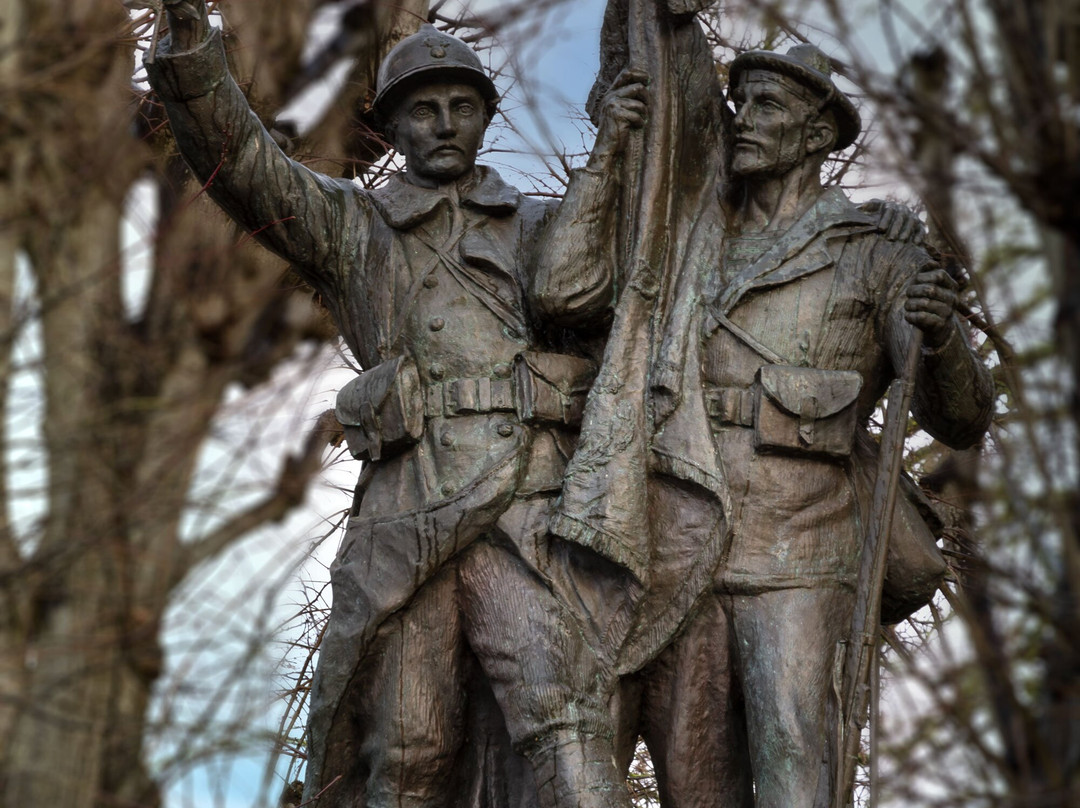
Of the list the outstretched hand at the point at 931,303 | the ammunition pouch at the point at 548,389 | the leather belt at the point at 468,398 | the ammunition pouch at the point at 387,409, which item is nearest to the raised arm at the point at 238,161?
the ammunition pouch at the point at 387,409

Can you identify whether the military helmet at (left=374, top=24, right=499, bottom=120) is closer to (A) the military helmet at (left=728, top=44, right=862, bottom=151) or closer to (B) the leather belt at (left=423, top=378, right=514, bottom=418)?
(A) the military helmet at (left=728, top=44, right=862, bottom=151)

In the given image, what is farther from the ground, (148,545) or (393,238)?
(393,238)

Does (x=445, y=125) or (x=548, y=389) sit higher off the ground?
(x=445, y=125)

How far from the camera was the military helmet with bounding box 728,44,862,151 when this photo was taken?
6.99 m

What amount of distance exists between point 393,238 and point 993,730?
3520mm

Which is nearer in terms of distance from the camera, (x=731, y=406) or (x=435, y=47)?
(x=731, y=406)

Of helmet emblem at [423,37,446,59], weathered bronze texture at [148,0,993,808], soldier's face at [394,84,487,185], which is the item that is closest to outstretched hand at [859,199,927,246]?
weathered bronze texture at [148,0,993,808]

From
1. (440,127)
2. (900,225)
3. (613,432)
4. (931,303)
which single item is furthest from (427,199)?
(931,303)

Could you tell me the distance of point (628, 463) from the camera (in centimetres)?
677

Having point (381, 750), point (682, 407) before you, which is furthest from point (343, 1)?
point (381, 750)

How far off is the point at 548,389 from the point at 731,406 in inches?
23.5

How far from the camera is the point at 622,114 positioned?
7.10 metres

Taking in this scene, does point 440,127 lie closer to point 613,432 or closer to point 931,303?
point 613,432

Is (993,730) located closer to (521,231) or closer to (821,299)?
(821,299)
